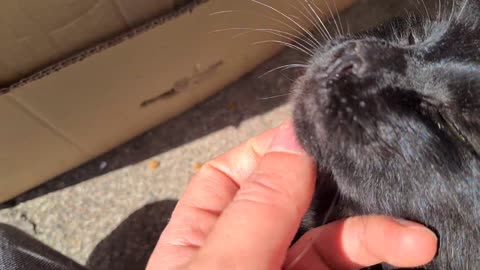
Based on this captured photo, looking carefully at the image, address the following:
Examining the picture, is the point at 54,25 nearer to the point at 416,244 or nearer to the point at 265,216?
the point at 265,216

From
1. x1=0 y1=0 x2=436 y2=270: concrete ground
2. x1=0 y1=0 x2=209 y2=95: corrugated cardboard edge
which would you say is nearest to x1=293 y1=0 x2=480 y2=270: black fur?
x1=0 y1=0 x2=209 y2=95: corrugated cardboard edge

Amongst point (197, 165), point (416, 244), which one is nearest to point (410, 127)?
point (416, 244)

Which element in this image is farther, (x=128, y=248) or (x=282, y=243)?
(x=128, y=248)

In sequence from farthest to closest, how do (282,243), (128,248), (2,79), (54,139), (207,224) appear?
(128,248) → (54,139) → (2,79) → (207,224) → (282,243)

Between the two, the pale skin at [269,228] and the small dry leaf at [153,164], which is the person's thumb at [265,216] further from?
the small dry leaf at [153,164]

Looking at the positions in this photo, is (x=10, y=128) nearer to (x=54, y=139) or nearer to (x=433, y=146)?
(x=54, y=139)

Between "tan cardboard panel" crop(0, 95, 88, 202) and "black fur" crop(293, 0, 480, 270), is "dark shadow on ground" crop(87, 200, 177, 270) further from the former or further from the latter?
"black fur" crop(293, 0, 480, 270)

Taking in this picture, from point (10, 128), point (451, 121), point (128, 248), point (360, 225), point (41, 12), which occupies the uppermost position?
point (41, 12)

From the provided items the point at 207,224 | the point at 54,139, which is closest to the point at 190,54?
the point at 54,139
